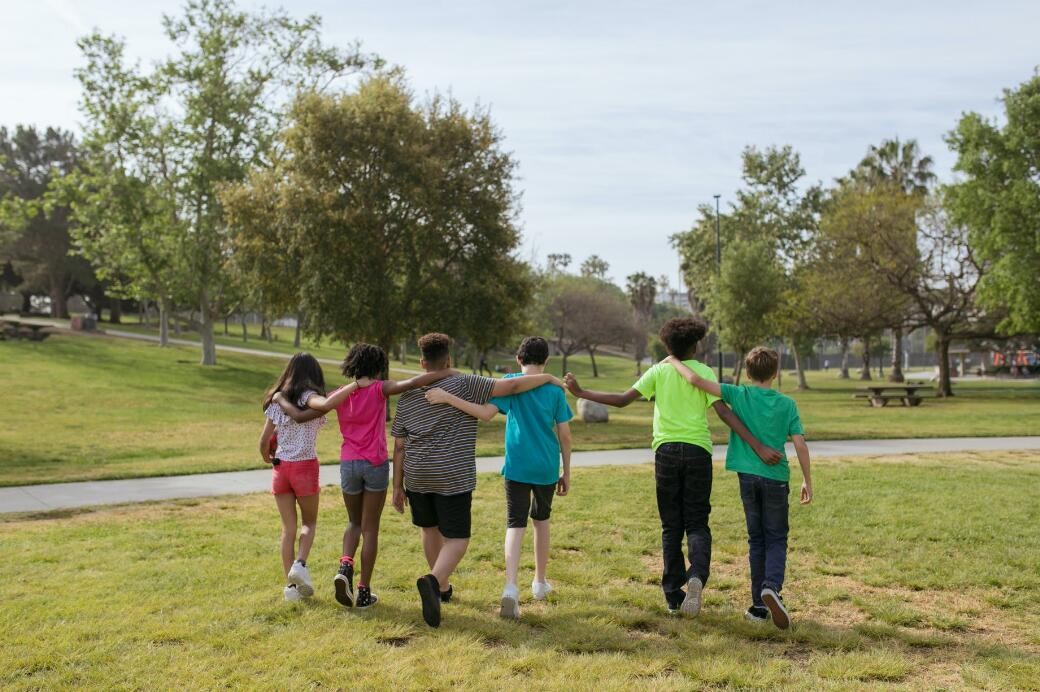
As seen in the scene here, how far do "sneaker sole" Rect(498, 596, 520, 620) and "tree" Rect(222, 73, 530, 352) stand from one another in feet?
52.6

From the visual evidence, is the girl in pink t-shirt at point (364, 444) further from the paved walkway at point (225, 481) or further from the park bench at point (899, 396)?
the park bench at point (899, 396)

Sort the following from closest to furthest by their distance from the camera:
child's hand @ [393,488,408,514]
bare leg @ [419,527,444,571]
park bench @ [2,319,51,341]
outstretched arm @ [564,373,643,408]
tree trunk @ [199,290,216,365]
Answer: child's hand @ [393,488,408,514], bare leg @ [419,527,444,571], outstretched arm @ [564,373,643,408], park bench @ [2,319,51,341], tree trunk @ [199,290,216,365]

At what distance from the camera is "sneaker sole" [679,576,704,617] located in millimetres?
5406

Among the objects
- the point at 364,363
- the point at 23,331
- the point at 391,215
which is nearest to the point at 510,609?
the point at 364,363

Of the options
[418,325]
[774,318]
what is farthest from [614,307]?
[418,325]

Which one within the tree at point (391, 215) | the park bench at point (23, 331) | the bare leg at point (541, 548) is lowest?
the bare leg at point (541, 548)

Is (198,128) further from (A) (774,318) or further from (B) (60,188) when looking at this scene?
(A) (774,318)

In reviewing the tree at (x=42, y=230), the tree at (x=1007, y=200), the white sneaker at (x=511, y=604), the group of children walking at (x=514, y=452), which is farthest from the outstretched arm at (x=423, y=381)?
the tree at (x=42, y=230)

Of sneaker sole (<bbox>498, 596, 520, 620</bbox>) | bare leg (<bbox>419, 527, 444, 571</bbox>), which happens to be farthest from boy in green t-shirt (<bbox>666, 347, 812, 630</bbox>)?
bare leg (<bbox>419, 527, 444, 571</bbox>)

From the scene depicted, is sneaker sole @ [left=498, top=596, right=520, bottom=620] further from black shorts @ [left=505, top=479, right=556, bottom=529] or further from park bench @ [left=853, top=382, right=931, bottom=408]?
park bench @ [left=853, top=382, right=931, bottom=408]

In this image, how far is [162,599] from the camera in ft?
18.8

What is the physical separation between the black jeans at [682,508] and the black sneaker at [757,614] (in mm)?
319

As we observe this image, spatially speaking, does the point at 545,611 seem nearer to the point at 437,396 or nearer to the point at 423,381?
the point at 437,396

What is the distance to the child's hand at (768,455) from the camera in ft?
17.6
